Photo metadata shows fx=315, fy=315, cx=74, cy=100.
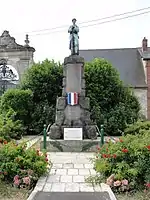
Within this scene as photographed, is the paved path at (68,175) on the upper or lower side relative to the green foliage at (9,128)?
lower

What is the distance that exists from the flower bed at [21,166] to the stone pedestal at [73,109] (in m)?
4.75

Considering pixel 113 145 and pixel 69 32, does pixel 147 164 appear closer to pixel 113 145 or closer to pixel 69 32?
pixel 113 145

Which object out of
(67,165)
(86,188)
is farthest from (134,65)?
(86,188)

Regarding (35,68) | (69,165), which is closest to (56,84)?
(35,68)

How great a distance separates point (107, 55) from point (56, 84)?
541 inches

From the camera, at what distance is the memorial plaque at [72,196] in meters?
5.30

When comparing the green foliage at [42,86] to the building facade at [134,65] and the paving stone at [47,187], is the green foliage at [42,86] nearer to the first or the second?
the building facade at [134,65]

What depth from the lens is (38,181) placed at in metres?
6.36

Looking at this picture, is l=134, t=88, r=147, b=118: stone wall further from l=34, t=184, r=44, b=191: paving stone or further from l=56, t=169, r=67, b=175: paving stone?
l=34, t=184, r=44, b=191: paving stone

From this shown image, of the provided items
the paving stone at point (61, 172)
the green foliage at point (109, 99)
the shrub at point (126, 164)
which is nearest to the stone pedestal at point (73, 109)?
the paving stone at point (61, 172)

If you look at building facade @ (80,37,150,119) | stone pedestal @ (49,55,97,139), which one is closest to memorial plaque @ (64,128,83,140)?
stone pedestal @ (49,55,97,139)

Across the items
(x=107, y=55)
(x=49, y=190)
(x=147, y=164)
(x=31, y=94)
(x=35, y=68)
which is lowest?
(x=49, y=190)

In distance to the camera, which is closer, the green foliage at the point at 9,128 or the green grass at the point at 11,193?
the green grass at the point at 11,193

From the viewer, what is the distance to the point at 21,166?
6.53 m
